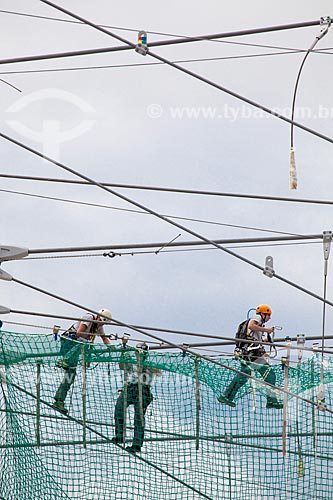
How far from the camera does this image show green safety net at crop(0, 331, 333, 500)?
670 inches

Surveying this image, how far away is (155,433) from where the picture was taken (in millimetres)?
17500

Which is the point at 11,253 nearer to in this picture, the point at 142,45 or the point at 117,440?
the point at 117,440

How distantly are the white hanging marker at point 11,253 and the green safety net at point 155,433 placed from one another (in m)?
0.83

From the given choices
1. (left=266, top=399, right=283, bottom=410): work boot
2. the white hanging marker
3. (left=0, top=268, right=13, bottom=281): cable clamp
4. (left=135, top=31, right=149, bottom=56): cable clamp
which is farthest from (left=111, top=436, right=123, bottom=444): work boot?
(left=135, top=31, right=149, bottom=56): cable clamp

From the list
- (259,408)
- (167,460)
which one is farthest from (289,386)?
(167,460)

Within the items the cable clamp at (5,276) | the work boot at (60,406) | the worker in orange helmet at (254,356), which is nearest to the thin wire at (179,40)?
the cable clamp at (5,276)

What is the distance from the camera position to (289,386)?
713 inches

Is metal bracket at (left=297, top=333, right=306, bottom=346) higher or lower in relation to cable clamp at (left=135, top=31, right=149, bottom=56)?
lower

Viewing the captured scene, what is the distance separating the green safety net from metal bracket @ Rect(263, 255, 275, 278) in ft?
3.72

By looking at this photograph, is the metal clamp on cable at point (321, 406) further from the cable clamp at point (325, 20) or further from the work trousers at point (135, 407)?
the cable clamp at point (325, 20)

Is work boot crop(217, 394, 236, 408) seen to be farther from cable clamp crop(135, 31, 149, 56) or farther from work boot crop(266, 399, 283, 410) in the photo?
cable clamp crop(135, 31, 149, 56)

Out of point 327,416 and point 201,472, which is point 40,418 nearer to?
point 201,472

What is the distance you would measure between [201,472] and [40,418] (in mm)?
1866

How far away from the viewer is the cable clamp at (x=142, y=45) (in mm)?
16859
